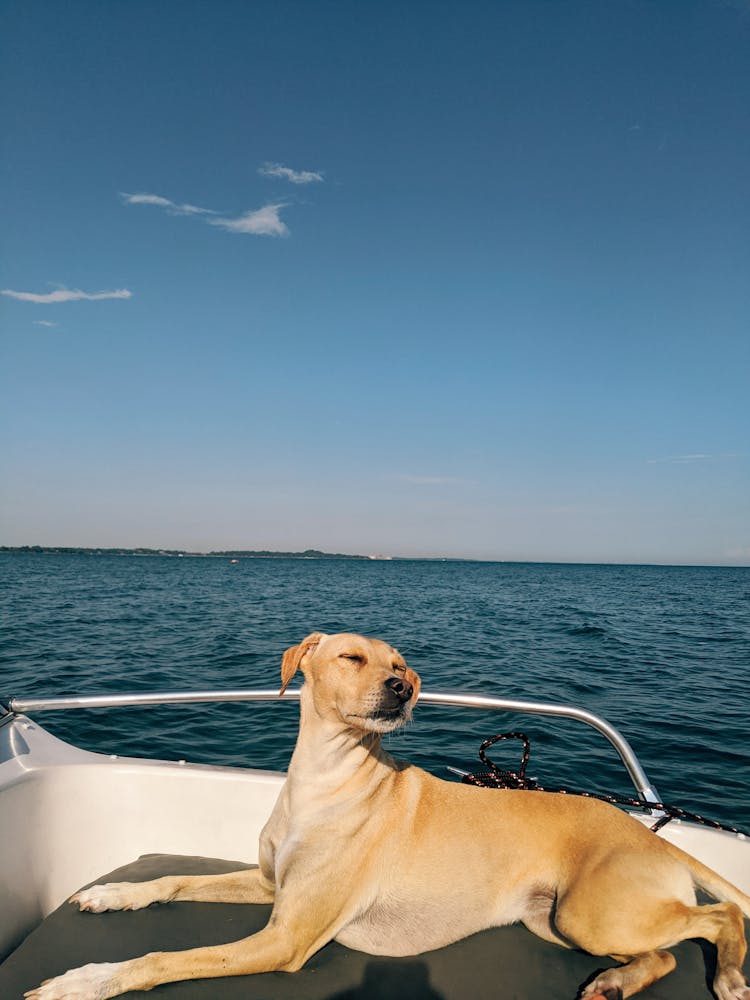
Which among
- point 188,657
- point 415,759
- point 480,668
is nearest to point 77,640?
point 188,657

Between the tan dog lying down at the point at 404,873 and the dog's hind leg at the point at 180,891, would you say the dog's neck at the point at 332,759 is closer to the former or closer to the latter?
the tan dog lying down at the point at 404,873

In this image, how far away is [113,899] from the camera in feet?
9.45

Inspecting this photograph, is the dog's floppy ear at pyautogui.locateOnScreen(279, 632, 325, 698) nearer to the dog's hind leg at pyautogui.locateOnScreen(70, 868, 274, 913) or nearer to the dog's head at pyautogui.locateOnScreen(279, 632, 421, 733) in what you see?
the dog's head at pyautogui.locateOnScreen(279, 632, 421, 733)

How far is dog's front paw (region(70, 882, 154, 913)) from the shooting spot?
2.88 m

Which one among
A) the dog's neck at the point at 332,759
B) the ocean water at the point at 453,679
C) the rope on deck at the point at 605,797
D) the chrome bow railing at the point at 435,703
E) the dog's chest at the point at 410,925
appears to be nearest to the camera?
the dog's chest at the point at 410,925

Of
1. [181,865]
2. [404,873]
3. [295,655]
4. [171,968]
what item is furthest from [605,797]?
[181,865]

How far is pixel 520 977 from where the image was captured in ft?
8.24

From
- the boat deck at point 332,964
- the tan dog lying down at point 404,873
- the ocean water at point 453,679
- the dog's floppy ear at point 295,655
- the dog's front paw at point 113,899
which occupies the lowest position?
the ocean water at point 453,679

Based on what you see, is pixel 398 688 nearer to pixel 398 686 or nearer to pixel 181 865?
pixel 398 686

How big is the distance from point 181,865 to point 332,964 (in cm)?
106

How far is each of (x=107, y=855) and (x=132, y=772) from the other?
45 centimetres

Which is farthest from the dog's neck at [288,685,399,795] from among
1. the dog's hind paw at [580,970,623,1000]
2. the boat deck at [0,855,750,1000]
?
the dog's hind paw at [580,970,623,1000]

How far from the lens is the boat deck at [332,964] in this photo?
2.40 meters

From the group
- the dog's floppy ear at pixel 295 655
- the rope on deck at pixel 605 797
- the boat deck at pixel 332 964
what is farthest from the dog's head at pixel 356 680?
the boat deck at pixel 332 964
